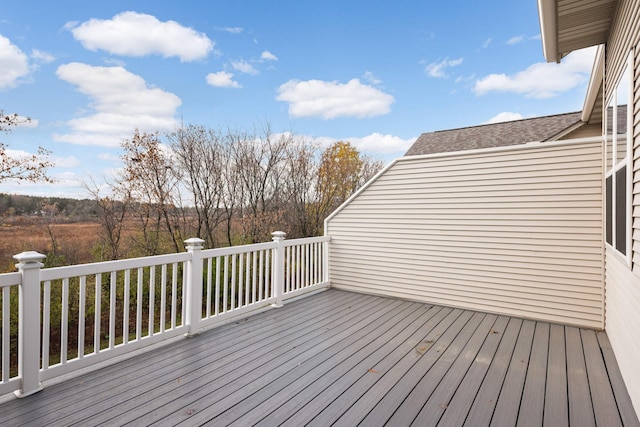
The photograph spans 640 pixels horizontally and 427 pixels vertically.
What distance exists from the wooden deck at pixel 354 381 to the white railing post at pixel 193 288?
222 millimetres

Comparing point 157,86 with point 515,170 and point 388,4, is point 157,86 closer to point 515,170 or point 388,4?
point 388,4

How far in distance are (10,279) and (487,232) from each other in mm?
4990

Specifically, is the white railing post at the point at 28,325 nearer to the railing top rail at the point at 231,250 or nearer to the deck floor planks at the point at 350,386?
the railing top rail at the point at 231,250

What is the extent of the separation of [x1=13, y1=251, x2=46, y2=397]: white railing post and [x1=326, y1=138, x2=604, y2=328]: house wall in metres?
4.20

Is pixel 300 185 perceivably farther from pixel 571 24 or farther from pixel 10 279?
pixel 10 279

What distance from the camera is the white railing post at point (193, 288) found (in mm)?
3432

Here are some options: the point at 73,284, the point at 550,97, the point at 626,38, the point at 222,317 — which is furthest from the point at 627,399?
the point at 550,97

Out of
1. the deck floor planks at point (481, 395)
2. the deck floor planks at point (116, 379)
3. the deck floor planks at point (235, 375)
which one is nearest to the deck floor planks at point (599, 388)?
the deck floor planks at point (481, 395)

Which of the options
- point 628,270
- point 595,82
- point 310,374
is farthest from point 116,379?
point 595,82

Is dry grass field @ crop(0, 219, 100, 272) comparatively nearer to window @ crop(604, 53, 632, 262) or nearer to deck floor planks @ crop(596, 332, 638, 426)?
deck floor planks @ crop(596, 332, 638, 426)

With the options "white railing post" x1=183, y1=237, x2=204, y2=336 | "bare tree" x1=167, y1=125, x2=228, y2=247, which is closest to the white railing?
"white railing post" x1=183, y1=237, x2=204, y2=336

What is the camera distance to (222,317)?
381 centimetres

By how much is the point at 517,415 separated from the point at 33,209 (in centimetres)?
799

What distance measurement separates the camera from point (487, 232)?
4.44m
